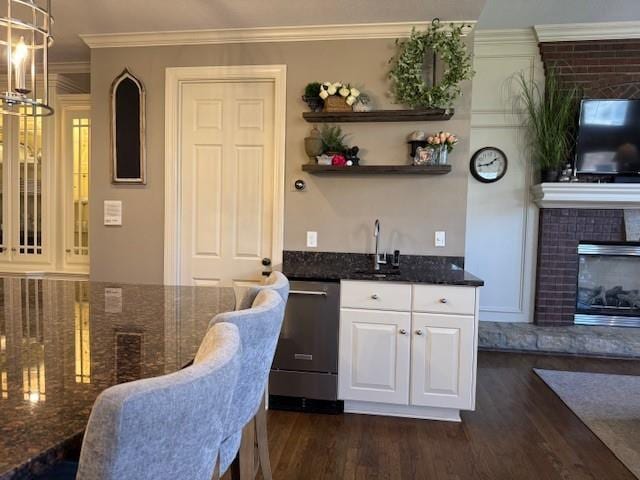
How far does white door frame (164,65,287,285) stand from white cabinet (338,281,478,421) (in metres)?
0.93

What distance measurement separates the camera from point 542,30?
→ 3.96 m

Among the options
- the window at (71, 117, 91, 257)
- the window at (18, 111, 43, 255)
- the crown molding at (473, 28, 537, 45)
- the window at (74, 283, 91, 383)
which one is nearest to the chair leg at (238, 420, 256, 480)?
the window at (74, 283, 91, 383)

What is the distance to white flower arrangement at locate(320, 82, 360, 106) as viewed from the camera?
3086mm

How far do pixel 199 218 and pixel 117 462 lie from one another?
3.07 metres

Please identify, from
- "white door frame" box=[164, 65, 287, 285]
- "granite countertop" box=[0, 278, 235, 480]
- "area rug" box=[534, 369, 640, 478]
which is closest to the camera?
"granite countertop" box=[0, 278, 235, 480]

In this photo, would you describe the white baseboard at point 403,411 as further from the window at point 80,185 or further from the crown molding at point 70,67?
the crown molding at point 70,67

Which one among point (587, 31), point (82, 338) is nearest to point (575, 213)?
point (587, 31)

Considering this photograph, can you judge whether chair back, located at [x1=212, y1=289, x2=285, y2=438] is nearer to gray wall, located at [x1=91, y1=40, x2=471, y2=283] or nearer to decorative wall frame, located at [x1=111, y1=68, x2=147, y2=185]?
gray wall, located at [x1=91, y1=40, x2=471, y2=283]

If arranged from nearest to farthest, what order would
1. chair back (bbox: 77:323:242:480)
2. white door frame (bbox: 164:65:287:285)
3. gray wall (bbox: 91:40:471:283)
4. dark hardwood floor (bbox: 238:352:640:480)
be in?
chair back (bbox: 77:323:242:480) → dark hardwood floor (bbox: 238:352:640:480) → gray wall (bbox: 91:40:471:283) → white door frame (bbox: 164:65:287:285)

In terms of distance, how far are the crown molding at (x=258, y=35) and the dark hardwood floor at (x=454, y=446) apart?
8.51 ft

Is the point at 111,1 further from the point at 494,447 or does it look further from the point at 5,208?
the point at 494,447

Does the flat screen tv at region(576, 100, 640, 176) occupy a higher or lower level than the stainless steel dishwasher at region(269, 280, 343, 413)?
higher

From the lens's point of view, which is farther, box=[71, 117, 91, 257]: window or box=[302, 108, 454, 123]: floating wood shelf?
box=[71, 117, 91, 257]: window

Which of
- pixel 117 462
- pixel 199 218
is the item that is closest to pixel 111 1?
pixel 199 218
